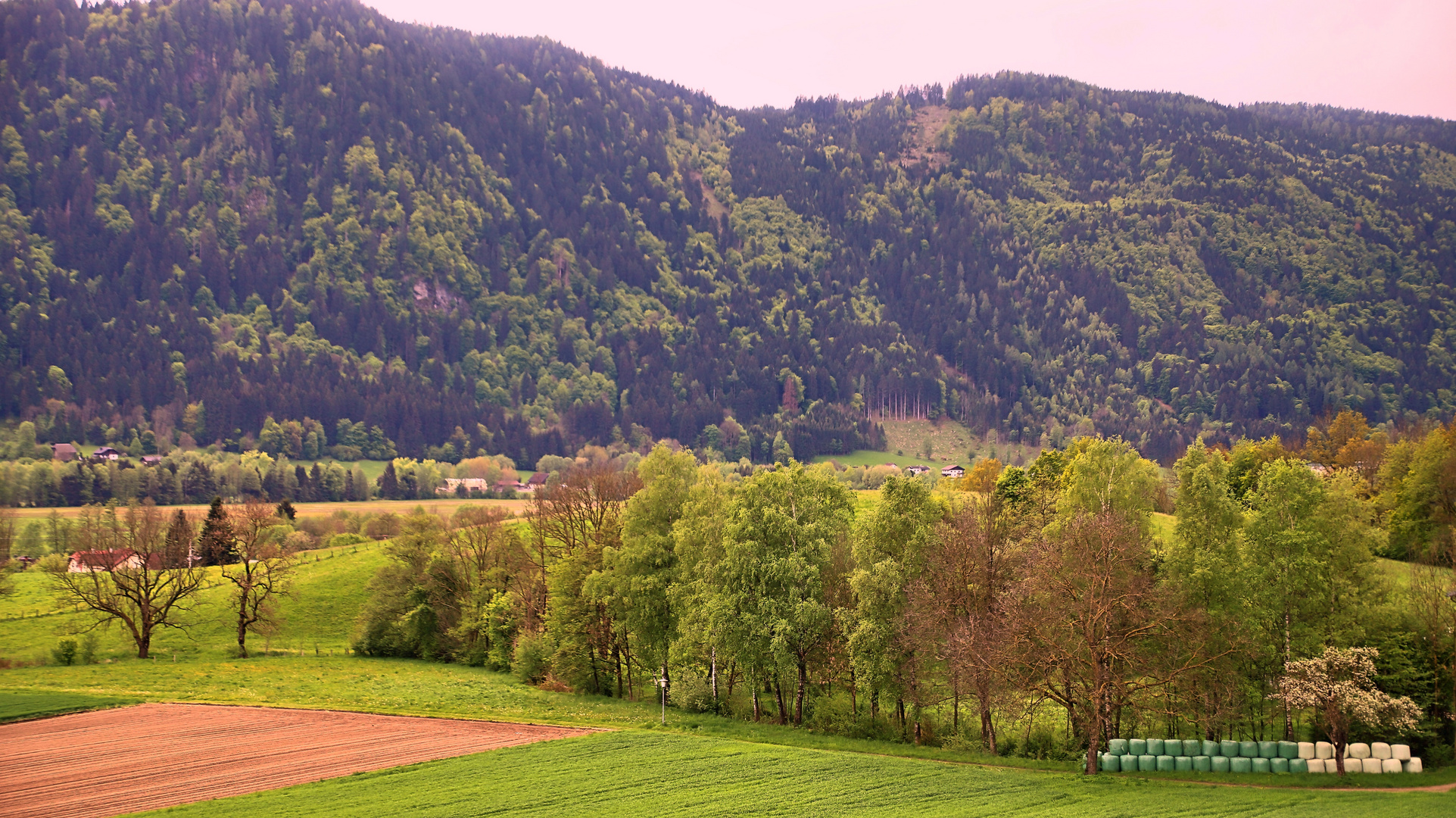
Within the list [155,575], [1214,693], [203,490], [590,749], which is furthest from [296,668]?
[203,490]

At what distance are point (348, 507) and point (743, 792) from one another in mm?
153642

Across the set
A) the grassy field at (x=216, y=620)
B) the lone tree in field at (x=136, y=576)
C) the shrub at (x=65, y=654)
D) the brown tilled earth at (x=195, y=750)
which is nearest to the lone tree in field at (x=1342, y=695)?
the brown tilled earth at (x=195, y=750)

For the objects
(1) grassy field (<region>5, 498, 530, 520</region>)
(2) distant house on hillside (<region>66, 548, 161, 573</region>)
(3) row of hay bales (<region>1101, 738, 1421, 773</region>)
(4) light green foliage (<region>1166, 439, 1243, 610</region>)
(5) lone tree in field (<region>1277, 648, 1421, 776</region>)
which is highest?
(4) light green foliage (<region>1166, 439, 1243, 610</region>)

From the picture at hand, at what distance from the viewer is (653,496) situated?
67312mm

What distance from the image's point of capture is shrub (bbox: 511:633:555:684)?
75125 millimetres

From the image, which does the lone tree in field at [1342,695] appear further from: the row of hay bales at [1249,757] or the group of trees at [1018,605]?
the row of hay bales at [1249,757]

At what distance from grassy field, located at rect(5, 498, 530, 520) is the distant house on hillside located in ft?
195

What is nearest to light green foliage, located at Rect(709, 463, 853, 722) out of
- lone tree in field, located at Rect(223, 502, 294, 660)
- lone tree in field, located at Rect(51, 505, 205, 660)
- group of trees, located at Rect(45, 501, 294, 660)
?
lone tree in field, located at Rect(223, 502, 294, 660)

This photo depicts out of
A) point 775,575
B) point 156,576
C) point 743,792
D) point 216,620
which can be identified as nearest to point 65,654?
point 156,576

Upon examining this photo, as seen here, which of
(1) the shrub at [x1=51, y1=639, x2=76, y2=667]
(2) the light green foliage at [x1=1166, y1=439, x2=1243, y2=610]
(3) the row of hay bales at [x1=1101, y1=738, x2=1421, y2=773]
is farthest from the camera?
(1) the shrub at [x1=51, y1=639, x2=76, y2=667]

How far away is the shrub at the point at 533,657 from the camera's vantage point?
75125 millimetres

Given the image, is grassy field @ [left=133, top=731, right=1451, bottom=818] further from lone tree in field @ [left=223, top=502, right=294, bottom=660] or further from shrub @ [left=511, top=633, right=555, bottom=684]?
lone tree in field @ [left=223, top=502, right=294, bottom=660]

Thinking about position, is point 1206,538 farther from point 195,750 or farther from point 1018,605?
point 195,750

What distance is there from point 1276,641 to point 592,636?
44097 millimetres
